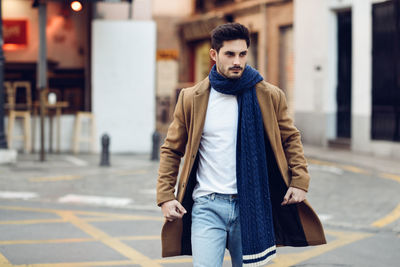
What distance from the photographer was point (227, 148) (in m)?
3.89

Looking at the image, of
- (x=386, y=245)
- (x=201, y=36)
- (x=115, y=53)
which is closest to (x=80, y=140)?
(x=115, y=53)

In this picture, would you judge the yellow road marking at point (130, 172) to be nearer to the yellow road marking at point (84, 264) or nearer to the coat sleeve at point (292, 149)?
the yellow road marking at point (84, 264)

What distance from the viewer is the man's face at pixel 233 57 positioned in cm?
380

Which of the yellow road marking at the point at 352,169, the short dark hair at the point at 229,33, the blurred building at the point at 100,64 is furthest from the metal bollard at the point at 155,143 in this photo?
the short dark hair at the point at 229,33

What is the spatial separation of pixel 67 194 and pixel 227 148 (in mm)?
6711

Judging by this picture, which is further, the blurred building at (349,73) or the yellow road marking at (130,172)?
the blurred building at (349,73)

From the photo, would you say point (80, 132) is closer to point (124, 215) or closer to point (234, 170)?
point (124, 215)

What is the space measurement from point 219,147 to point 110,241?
343 centimetres

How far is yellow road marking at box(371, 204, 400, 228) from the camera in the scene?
26.8ft

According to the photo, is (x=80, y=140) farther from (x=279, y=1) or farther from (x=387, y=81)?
(x=279, y=1)

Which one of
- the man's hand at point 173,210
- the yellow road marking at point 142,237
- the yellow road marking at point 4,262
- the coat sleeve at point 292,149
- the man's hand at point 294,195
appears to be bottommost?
the yellow road marking at point 142,237

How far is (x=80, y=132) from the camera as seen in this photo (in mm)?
16656

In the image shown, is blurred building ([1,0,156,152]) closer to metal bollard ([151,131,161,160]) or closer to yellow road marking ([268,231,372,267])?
metal bollard ([151,131,161,160])

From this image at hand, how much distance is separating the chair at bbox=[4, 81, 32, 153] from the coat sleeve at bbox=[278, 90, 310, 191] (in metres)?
12.7
